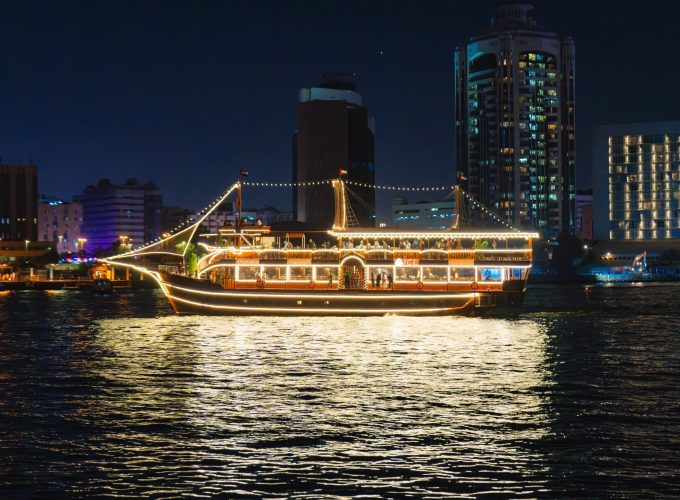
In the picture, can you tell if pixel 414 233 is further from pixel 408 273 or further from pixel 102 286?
pixel 102 286

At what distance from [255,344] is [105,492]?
110 ft

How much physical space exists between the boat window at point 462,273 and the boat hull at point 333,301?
2139 millimetres

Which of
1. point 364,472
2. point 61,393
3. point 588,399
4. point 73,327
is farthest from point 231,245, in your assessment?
point 364,472

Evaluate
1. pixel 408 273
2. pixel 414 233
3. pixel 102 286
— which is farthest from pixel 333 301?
pixel 102 286

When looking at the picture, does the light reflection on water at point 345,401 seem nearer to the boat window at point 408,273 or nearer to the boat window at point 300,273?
the boat window at point 408,273

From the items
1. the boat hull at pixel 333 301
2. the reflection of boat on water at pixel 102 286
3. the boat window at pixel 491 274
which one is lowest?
the reflection of boat on water at pixel 102 286

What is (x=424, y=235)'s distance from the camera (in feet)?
265

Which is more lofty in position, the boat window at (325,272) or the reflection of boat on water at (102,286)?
the boat window at (325,272)

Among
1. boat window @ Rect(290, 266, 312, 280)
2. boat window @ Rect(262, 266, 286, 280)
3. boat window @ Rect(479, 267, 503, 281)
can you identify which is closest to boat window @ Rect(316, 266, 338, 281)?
boat window @ Rect(290, 266, 312, 280)

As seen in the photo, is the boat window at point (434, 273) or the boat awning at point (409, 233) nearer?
the boat window at point (434, 273)

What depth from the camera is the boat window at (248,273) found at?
260 feet

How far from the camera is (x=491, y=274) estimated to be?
261 feet

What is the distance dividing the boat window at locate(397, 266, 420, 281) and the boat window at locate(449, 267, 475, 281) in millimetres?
2884

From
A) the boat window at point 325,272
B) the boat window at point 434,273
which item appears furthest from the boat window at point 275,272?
the boat window at point 434,273
